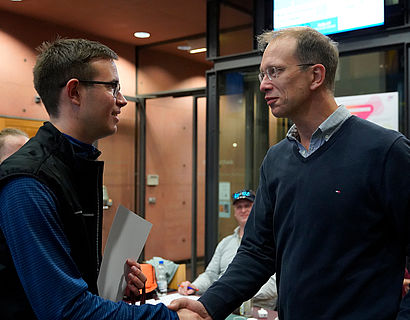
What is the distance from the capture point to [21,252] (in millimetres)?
1202

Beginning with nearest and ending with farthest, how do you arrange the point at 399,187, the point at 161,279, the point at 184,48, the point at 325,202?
the point at 399,187
the point at 325,202
the point at 161,279
the point at 184,48

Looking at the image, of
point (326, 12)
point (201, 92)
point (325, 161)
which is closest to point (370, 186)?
point (325, 161)

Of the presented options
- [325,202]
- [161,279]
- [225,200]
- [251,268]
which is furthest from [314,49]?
[225,200]

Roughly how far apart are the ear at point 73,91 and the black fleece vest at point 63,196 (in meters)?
0.13

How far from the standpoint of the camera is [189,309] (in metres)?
1.72

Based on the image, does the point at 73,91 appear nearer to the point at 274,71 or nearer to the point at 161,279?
the point at 274,71

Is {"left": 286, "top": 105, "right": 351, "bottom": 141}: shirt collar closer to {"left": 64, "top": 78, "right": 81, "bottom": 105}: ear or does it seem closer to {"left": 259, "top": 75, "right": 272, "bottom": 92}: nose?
{"left": 259, "top": 75, "right": 272, "bottom": 92}: nose

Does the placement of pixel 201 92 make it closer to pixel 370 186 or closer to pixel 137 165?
pixel 137 165

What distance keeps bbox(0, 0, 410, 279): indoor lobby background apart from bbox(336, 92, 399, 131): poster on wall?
0.05 meters

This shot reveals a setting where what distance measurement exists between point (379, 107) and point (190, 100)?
4.01 metres

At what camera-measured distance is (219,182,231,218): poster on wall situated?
5.33m

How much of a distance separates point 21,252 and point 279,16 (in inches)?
161

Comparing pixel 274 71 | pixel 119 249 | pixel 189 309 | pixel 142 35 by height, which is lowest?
pixel 189 309

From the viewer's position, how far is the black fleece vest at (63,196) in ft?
4.05
